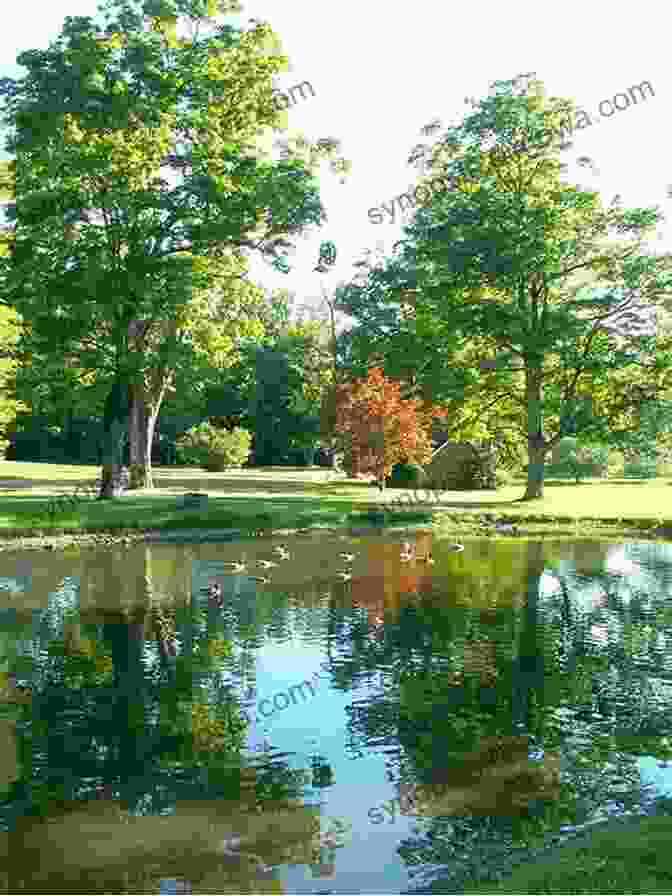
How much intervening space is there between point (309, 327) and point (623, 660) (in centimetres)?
7132

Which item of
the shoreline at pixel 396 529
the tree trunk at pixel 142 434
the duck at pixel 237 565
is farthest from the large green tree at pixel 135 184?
the duck at pixel 237 565

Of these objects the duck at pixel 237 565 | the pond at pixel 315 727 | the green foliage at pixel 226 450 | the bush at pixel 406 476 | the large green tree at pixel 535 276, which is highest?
the large green tree at pixel 535 276

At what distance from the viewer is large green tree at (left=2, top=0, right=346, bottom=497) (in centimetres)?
3500

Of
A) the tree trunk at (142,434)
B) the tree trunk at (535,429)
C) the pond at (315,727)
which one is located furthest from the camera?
the tree trunk at (142,434)

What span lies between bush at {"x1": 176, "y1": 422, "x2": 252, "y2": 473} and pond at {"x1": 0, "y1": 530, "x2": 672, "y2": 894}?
133 feet

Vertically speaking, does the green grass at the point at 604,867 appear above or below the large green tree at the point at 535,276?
below

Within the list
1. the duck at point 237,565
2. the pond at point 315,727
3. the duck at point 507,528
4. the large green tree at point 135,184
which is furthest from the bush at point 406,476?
the pond at point 315,727

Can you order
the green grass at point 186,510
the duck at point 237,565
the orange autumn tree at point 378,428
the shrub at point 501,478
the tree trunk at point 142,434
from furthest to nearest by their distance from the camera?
the shrub at point 501,478
the tree trunk at point 142,434
the orange autumn tree at point 378,428
the green grass at point 186,510
the duck at point 237,565

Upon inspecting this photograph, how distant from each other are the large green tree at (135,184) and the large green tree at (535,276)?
29.2 ft

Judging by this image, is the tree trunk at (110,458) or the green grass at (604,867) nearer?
the green grass at (604,867)

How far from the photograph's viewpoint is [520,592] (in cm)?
2305

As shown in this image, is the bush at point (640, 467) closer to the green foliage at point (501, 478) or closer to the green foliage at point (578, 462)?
the green foliage at point (578, 462)

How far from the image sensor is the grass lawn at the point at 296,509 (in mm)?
33031

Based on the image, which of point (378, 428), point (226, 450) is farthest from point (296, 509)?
point (226, 450)
